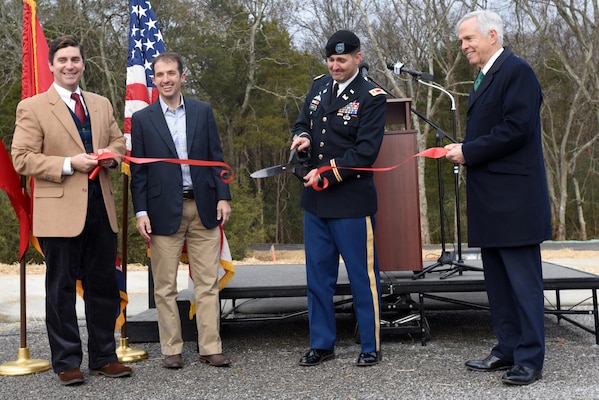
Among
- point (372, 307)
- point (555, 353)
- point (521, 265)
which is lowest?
point (555, 353)

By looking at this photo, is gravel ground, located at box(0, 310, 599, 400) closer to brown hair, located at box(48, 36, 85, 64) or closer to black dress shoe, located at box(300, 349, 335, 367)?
black dress shoe, located at box(300, 349, 335, 367)

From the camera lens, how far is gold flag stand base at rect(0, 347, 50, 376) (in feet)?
13.7

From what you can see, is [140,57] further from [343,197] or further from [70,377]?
[70,377]

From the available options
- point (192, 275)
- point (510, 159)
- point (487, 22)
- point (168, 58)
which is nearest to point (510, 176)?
point (510, 159)

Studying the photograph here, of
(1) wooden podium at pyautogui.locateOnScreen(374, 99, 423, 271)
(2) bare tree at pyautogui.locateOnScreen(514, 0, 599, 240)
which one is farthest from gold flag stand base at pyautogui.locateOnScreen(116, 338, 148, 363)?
(2) bare tree at pyautogui.locateOnScreen(514, 0, 599, 240)

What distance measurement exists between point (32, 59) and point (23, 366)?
1.95 metres

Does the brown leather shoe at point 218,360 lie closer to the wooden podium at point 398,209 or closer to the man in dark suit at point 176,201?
the man in dark suit at point 176,201

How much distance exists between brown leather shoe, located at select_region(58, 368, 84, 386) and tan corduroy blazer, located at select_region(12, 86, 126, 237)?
779 millimetres

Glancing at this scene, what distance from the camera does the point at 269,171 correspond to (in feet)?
13.8

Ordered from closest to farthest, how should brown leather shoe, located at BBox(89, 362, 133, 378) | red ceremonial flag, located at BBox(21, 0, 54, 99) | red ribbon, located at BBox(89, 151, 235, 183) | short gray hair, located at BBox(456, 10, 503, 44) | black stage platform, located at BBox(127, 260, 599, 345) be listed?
short gray hair, located at BBox(456, 10, 503, 44) < red ribbon, located at BBox(89, 151, 235, 183) < brown leather shoe, located at BBox(89, 362, 133, 378) < red ceremonial flag, located at BBox(21, 0, 54, 99) < black stage platform, located at BBox(127, 260, 599, 345)

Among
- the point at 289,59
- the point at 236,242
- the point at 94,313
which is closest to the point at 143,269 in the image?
the point at 236,242

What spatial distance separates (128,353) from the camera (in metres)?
4.51

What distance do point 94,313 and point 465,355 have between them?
2.33 metres

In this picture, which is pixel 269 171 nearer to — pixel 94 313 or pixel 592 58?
pixel 94 313
